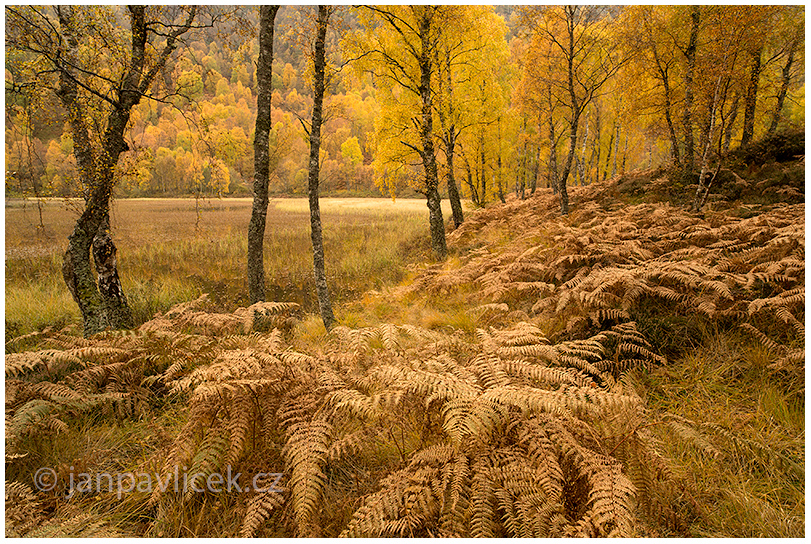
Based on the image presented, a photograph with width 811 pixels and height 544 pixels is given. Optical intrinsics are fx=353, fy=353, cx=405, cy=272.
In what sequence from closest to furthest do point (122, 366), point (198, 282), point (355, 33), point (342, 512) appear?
point (342, 512) → point (122, 366) → point (355, 33) → point (198, 282)

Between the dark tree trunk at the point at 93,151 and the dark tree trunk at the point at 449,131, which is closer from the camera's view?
the dark tree trunk at the point at 93,151

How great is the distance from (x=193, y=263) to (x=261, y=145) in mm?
8046

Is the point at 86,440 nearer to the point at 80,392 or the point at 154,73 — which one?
the point at 80,392

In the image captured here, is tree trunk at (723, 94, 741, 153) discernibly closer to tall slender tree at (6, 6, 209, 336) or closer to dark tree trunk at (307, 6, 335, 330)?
dark tree trunk at (307, 6, 335, 330)

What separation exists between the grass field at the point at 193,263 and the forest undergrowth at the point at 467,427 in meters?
3.57

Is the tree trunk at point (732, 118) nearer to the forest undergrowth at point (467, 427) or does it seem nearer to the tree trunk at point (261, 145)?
the forest undergrowth at point (467, 427)

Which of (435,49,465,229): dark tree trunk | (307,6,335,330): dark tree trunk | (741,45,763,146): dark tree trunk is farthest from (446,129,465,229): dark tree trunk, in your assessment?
(741,45,763,146): dark tree trunk

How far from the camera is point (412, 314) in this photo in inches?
233

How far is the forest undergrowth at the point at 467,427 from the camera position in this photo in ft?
6.06

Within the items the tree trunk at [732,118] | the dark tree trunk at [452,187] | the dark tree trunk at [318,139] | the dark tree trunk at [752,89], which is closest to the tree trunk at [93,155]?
the dark tree trunk at [318,139]

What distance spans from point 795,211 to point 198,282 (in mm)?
13505

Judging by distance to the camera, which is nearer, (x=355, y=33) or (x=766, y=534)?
(x=766, y=534)

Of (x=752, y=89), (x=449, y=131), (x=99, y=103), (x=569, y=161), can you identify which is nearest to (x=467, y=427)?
(x=99, y=103)

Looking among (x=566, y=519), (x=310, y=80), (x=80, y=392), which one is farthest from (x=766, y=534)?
(x=310, y=80)
